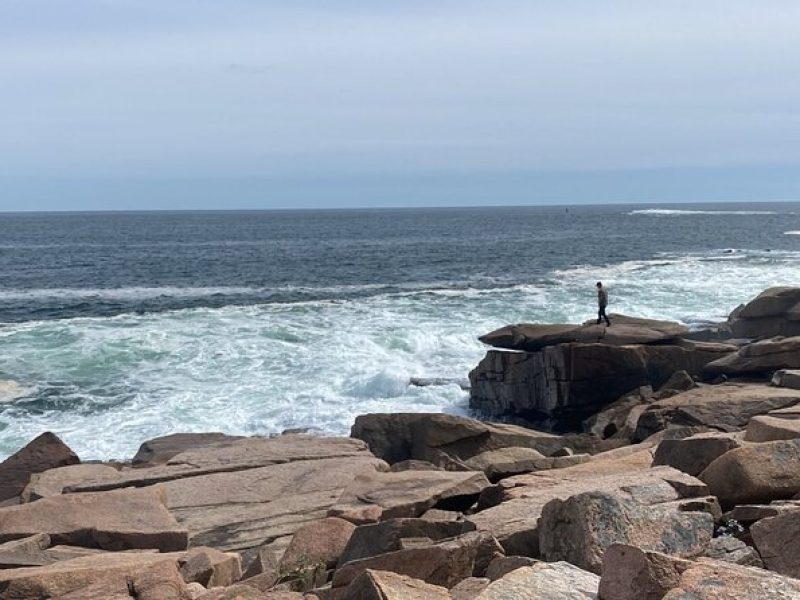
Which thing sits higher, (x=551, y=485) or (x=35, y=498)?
(x=551, y=485)

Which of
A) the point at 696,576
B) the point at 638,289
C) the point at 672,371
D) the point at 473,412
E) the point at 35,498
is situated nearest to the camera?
the point at 696,576

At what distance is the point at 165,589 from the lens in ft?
22.4

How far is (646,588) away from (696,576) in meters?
0.24

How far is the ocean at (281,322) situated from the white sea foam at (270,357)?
0.07 meters

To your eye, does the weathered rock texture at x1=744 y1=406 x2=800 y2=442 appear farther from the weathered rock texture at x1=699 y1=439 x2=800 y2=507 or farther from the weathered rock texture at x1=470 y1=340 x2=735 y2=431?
the weathered rock texture at x1=470 y1=340 x2=735 y2=431

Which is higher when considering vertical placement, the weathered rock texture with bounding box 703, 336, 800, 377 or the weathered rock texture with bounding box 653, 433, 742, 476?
the weathered rock texture with bounding box 653, 433, 742, 476

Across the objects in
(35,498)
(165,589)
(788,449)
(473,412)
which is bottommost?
(473,412)

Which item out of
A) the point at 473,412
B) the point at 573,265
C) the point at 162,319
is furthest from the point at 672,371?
the point at 573,265

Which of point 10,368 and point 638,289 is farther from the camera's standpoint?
point 638,289

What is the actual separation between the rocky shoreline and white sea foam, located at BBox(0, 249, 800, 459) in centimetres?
495

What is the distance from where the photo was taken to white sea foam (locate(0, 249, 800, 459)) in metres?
21.1

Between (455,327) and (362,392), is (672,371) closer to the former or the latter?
(362,392)

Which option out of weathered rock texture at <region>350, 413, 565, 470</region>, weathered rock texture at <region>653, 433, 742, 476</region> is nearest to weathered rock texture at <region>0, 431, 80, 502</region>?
weathered rock texture at <region>350, 413, 565, 470</region>

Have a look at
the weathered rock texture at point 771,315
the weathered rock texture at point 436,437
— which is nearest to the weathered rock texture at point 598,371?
the weathered rock texture at point 771,315
